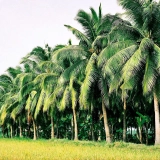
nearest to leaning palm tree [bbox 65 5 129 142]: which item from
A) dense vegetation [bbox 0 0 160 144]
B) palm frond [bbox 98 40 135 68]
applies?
dense vegetation [bbox 0 0 160 144]

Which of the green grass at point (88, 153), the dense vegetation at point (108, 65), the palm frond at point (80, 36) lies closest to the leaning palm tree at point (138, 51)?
the dense vegetation at point (108, 65)

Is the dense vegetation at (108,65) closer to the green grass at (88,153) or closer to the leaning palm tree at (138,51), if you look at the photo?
A: the leaning palm tree at (138,51)

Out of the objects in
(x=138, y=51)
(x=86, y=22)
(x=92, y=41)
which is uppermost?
(x=86, y=22)

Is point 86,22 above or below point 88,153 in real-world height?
above

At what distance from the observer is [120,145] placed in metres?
18.1

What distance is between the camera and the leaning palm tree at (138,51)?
635 inches

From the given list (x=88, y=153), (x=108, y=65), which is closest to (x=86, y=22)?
(x=108, y=65)

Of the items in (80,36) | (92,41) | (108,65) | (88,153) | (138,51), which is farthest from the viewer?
(92,41)

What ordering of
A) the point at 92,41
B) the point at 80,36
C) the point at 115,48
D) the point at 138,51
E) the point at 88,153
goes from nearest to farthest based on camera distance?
the point at 88,153
the point at 138,51
the point at 115,48
the point at 80,36
the point at 92,41

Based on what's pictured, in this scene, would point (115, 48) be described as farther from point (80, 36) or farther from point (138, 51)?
point (80, 36)

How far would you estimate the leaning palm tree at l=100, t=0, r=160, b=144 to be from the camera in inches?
635

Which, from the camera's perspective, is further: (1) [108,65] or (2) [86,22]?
(2) [86,22]

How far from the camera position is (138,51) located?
16219 mm

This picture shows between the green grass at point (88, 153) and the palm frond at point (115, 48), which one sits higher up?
the palm frond at point (115, 48)
